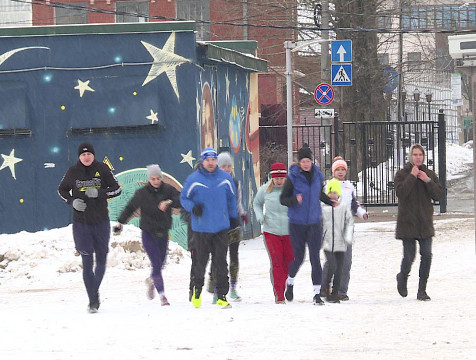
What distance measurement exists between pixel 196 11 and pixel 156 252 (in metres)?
39.4

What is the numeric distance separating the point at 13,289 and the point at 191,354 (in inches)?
274

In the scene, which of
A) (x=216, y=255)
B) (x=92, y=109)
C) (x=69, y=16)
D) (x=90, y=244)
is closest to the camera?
(x=90, y=244)

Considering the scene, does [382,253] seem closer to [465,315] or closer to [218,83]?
[218,83]

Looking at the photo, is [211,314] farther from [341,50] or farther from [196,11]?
[196,11]

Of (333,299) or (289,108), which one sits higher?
(289,108)

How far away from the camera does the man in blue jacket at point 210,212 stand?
37.2 feet

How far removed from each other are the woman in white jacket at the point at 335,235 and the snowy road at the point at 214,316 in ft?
1.15

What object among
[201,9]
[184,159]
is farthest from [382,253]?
[201,9]

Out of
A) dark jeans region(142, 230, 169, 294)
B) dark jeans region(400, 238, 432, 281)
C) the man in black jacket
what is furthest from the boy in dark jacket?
dark jeans region(400, 238, 432, 281)

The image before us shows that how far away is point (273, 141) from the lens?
123 ft

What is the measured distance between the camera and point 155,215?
11820mm

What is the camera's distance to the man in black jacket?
11.2 meters

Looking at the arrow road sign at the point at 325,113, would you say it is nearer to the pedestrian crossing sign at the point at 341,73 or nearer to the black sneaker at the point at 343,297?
the pedestrian crossing sign at the point at 341,73

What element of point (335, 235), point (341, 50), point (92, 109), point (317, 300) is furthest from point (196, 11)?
point (317, 300)
